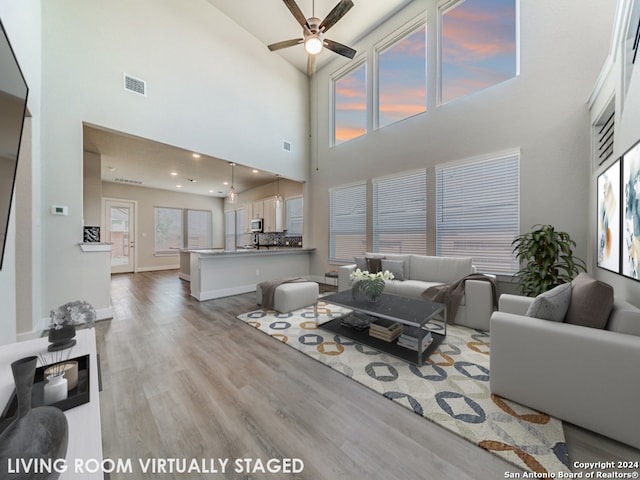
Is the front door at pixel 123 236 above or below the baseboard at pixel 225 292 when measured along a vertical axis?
above

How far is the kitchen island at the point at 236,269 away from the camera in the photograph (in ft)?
14.4

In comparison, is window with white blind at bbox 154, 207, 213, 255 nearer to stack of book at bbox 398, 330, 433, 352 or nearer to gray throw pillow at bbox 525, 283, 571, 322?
stack of book at bbox 398, 330, 433, 352

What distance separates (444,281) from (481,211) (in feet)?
4.06

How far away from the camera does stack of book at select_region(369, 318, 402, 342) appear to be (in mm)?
2573

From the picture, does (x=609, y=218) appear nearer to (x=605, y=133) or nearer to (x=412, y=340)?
(x=605, y=133)

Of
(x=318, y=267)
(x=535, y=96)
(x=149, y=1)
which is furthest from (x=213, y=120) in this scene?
(x=535, y=96)

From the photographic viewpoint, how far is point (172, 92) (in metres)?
3.84

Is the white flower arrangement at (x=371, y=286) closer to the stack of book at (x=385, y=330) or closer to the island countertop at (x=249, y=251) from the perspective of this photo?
the stack of book at (x=385, y=330)

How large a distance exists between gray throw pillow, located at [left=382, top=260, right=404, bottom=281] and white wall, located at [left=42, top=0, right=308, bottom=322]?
3321 millimetres

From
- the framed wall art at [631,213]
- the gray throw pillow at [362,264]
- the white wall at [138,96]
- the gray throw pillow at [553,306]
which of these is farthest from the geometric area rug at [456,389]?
the white wall at [138,96]

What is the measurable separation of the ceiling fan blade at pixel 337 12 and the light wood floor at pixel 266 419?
4194 millimetres

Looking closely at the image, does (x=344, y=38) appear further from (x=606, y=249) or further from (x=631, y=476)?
(x=631, y=476)

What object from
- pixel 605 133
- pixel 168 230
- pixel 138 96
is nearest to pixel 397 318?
pixel 605 133

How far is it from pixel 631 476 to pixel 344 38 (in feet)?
22.4
